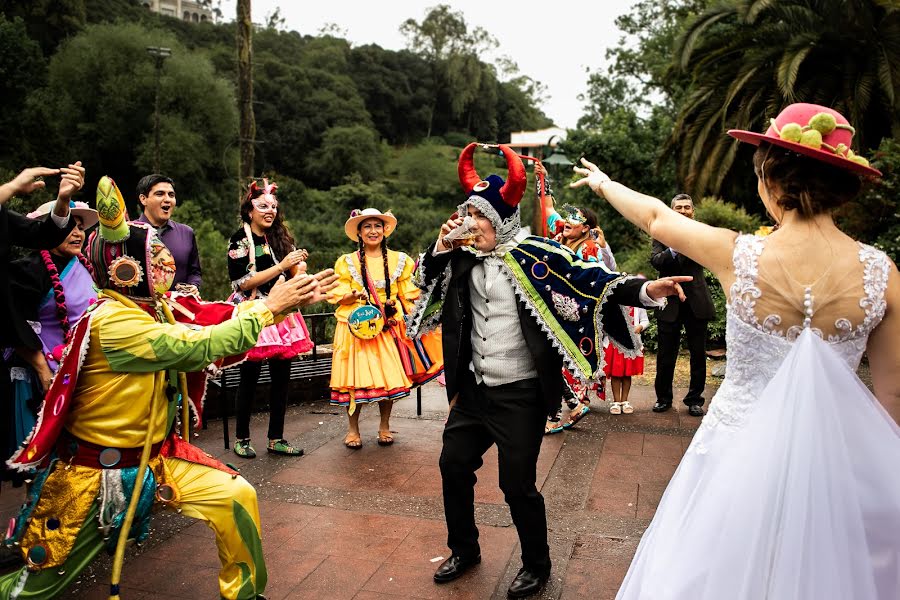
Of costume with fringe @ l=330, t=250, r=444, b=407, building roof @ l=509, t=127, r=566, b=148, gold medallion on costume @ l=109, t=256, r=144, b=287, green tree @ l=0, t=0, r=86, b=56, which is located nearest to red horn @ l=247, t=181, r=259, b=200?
costume with fringe @ l=330, t=250, r=444, b=407

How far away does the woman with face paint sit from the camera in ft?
18.7

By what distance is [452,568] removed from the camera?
3.77m

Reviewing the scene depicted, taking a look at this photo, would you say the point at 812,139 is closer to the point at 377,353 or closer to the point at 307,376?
the point at 377,353

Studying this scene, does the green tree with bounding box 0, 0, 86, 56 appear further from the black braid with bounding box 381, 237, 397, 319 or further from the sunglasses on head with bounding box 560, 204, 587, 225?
the sunglasses on head with bounding box 560, 204, 587, 225

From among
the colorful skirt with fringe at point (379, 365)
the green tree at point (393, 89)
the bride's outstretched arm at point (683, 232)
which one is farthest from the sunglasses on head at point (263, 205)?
the green tree at point (393, 89)

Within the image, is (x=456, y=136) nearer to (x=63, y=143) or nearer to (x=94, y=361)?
(x=63, y=143)

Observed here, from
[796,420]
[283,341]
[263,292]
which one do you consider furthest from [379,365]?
[796,420]

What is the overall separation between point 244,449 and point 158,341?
120 inches

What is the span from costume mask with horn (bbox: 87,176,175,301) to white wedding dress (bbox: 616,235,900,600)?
230 cm

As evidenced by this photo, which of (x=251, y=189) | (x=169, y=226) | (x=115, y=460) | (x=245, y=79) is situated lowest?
(x=115, y=460)

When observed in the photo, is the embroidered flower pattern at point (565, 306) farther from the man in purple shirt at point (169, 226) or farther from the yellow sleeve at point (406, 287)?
the man in purple shirt at point (169, 226)

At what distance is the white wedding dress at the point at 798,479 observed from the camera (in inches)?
80.3

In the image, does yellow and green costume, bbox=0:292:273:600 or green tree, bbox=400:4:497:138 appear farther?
green tree, bbox=400:4:497:138

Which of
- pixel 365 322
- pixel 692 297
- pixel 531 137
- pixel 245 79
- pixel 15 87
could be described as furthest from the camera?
pixel 531 137
